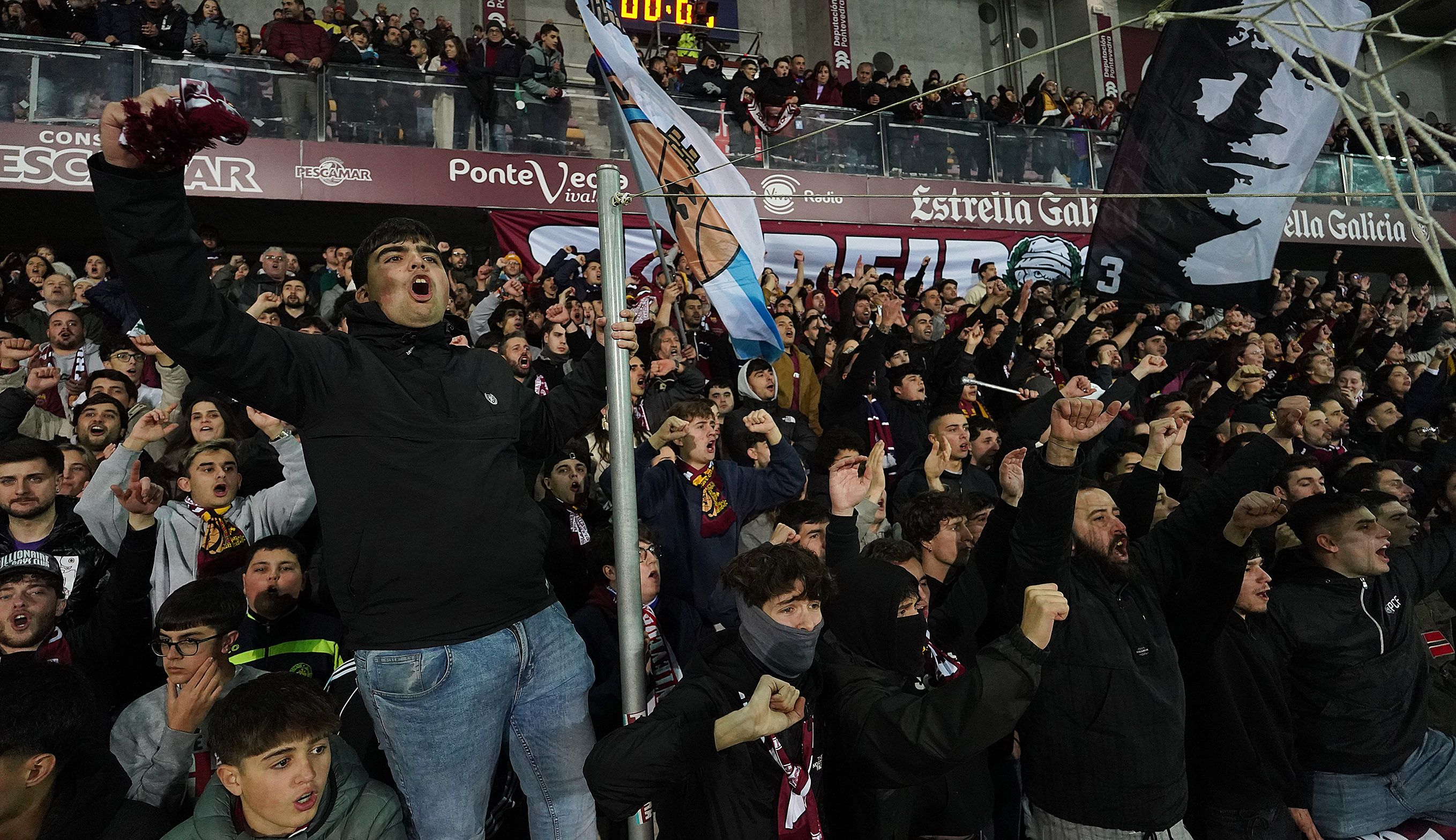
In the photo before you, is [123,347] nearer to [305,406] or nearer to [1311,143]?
[305,406]

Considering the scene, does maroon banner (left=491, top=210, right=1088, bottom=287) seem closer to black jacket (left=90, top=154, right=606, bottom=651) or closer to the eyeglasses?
the eyeglasses

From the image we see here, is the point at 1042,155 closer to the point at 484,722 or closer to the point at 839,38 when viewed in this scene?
the point at 839,38

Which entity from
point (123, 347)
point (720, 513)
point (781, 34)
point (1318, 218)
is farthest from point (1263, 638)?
point (781, 34)

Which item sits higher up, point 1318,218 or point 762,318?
Result: point 1318,218

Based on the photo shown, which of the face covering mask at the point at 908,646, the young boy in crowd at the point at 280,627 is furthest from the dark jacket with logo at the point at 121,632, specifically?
→ the face covering mask at the point at 908,646

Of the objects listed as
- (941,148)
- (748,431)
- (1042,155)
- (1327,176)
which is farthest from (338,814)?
(1327,176)

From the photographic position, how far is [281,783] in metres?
2.27

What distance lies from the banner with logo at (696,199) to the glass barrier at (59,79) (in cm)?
702

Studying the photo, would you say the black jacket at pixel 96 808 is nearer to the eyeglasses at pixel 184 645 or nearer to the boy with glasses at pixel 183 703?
the boy with glasses at pixel 183 703

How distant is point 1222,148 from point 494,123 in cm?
754

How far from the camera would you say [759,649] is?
2473 mm

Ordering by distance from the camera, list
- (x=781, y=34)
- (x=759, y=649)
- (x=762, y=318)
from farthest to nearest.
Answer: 1. (x=781, y=34)
2. (x=762, y=318)
3. (x=759, y=649)

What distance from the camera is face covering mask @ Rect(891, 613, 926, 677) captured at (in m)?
2.77

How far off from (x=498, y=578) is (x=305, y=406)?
1.66ft
